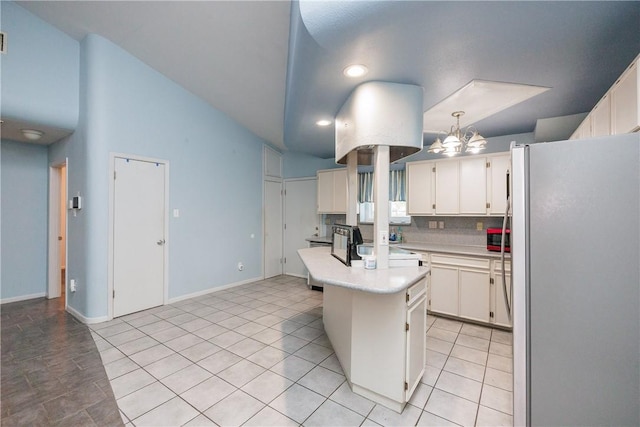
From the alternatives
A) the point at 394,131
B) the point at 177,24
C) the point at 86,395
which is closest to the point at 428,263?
the point at 394,131

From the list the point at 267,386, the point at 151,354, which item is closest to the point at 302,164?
the point at 151,354

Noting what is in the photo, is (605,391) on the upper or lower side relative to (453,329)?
upper

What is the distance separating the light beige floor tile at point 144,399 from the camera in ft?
6.26

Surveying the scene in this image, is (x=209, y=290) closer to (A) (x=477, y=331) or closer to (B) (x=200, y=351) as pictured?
(B) (x=200, y=351)

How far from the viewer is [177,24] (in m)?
3.01

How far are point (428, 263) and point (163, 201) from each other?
3.81 meters

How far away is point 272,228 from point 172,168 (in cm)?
232

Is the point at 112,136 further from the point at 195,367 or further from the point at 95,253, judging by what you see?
the point at 195,367

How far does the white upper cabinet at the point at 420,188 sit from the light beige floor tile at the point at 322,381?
2.58 meters

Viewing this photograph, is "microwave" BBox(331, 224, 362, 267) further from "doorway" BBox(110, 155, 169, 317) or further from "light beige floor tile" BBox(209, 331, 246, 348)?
"doorway" BBox(110, 155, 169, 317)

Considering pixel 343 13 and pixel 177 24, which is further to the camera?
pixel 177 24

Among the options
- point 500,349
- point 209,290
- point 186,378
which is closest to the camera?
point 186,378

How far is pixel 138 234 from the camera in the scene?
12.2 ft

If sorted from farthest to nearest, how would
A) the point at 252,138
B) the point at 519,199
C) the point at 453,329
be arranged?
the point at 252,138 < the point at 453,329 < the point at 519,199
